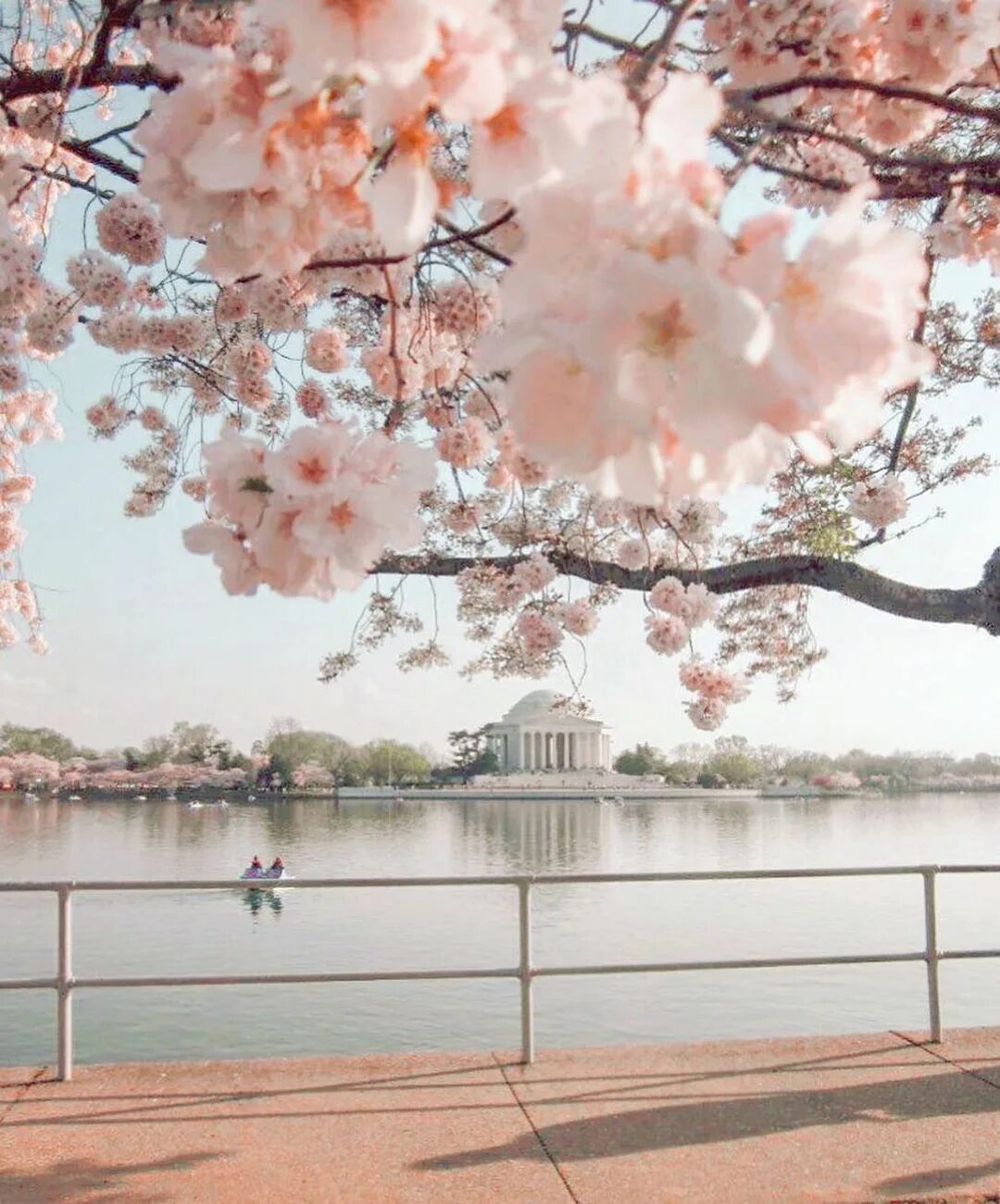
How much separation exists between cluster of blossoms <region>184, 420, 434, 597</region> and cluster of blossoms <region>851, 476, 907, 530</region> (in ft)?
16.7

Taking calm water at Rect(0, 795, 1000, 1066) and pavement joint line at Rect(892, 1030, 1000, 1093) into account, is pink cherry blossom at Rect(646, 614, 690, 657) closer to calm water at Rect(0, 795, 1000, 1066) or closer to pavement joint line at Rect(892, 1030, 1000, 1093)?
pavement joint line at Rect(892, 1030, 1000, 1093)

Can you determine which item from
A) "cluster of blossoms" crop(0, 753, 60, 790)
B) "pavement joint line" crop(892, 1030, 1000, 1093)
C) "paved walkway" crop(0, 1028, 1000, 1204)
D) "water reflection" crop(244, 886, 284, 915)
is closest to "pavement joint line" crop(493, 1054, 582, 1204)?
"paved walkway" crop(0, 1028, 1000, 1204)

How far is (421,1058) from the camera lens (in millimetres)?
4754

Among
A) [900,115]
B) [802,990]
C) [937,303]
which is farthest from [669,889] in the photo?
[900,115]

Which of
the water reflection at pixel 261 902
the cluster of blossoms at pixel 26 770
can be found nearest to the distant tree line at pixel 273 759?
the cluster of blossoms at pixel 26 770

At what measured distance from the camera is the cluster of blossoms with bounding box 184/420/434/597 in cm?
122

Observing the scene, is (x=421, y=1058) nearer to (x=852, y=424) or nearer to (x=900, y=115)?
(x=900, y=115)

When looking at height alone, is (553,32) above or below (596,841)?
above

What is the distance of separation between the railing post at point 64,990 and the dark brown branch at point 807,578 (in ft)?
5.69

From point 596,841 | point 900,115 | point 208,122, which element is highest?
point 900,115

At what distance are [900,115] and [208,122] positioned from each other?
5.65 ft

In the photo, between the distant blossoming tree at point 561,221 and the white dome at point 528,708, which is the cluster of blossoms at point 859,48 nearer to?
the distant blossoming tree at point 561,221

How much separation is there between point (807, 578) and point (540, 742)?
8665 cm

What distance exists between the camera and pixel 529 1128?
3.97 meters
